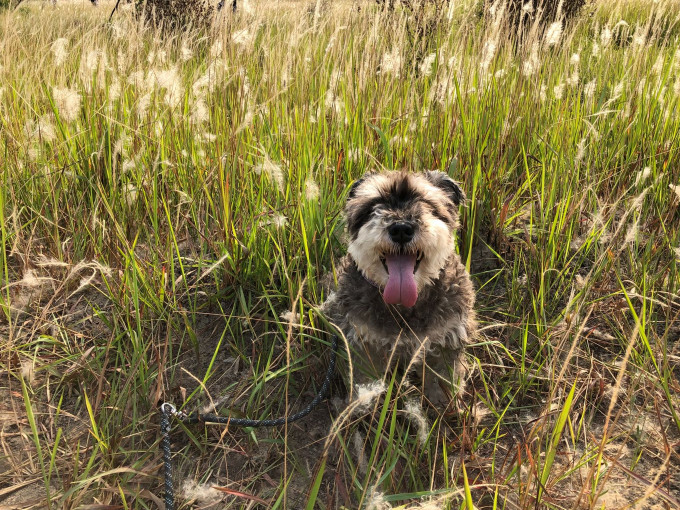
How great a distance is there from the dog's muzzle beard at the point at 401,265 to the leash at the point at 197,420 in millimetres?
586

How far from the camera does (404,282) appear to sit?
260 cm

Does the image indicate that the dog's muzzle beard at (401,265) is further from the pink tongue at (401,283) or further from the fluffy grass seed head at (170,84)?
the fluffy grass seed head at (170,84)

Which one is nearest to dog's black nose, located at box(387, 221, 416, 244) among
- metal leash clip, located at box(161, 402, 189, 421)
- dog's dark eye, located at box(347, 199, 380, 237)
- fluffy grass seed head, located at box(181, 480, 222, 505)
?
dog's dark eye, located at box(347, 199, 380, 237)

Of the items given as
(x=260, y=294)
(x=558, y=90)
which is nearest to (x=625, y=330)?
(x=558, y=90)

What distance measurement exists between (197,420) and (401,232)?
1605mm

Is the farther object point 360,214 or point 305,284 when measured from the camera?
point 305,284

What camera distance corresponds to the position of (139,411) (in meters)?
2.82

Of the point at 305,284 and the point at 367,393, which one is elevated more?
the point at 367,393

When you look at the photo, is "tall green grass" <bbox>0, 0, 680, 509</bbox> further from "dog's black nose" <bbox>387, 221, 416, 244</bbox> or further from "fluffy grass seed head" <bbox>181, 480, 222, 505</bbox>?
"dog's black nose" <bbox>387, 221, 416, 244</bbox>

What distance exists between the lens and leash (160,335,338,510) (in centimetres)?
224

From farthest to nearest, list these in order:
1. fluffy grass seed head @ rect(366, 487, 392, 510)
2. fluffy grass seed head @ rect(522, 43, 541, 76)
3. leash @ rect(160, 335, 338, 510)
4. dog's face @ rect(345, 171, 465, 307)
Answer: fluffy grass seed head @ rect(522, 43, 541, 76) < dog's face @ rect(345, 171, 465, 307) < leash @ rect(160, 335, 338, 510) < fluffy grass seed head @ rect(366, 487, 392, 510)

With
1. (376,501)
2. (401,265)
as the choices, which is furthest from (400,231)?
(376,501)

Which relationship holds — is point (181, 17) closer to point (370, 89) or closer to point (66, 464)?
point (370, 89)

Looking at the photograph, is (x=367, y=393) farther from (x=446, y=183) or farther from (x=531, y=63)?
(x=531, y=63)
